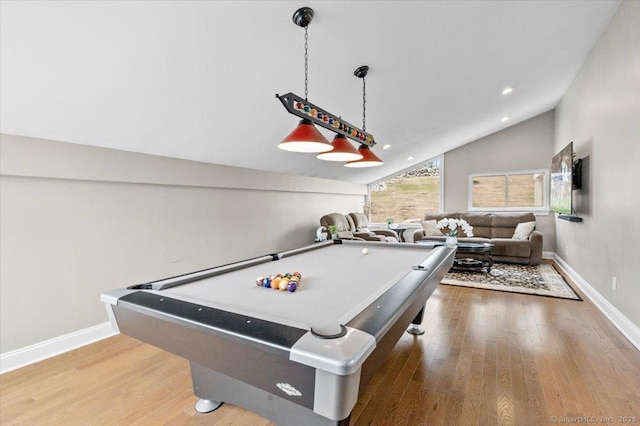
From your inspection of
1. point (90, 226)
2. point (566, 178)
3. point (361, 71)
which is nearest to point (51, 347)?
point (90, 226)

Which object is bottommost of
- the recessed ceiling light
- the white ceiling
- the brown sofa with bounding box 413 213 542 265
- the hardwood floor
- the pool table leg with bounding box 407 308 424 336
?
the hardwood floor

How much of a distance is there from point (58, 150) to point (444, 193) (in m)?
7.28

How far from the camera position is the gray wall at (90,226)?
220 centimetres

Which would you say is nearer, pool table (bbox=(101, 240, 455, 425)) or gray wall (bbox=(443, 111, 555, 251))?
pool table (bbox=(101, 240, 455, 425))

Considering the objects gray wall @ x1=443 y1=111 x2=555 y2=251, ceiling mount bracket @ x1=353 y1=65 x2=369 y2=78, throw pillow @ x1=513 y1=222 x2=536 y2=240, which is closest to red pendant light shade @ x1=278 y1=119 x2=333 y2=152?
ceiling mount bracket @ x1=353 y1=65 x2=369 y2=78

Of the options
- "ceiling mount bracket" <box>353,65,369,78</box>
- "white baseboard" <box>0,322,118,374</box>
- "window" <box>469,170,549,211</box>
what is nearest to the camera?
"white baseboard" <box>0,322,118,374</box>

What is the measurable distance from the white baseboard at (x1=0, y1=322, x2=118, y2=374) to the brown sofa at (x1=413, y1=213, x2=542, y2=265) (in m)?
5.07

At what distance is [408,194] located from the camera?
7961 mm

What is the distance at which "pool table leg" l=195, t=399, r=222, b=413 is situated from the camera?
1707mm

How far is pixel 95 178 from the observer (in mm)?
2553

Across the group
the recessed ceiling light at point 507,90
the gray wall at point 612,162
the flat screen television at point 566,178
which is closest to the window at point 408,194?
the flat screen television at point 566,178

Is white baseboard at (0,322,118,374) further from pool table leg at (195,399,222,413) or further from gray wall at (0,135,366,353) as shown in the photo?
pool table leg at (195,399,222,413)

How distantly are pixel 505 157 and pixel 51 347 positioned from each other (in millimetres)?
8059

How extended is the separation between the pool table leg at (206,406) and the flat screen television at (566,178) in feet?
15.3
